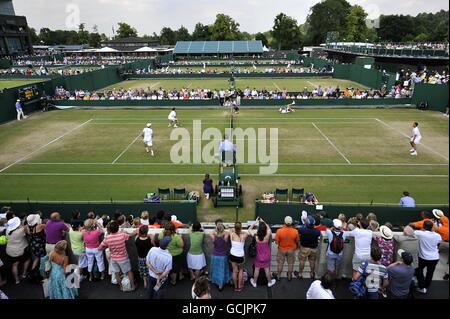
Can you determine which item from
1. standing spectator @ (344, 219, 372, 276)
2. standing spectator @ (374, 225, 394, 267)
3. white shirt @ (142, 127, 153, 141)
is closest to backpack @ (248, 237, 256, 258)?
standing spectator @ (344, 219, 372, 276)

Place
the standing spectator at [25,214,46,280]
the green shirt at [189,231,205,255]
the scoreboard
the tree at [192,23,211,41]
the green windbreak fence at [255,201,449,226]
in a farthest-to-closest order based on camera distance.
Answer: the tree at [192,23,211,41], the scoreboard, the green windbreak fence at [255,201,449,226], the standing spectator at [25,214,46,280], the green shirt at [189,231,205,255]

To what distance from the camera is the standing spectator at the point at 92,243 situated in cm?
721

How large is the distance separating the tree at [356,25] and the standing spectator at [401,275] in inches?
4324

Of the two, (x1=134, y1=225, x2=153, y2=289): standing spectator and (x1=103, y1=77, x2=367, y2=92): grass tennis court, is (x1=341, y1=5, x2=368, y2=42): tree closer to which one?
(x1=103, y1=77, x2=367, y2=92): grass tennis court

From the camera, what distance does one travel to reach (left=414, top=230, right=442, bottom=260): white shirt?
677 cm

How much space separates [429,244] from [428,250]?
12cm

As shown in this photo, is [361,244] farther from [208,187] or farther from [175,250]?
[208,187]

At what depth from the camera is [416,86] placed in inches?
1176

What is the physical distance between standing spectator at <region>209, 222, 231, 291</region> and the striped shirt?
170 cm

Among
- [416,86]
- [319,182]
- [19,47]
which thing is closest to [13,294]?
[319,182]

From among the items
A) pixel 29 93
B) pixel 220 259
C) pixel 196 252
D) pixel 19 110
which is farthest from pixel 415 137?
pixel 29 93

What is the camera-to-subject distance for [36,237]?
7.55 metres

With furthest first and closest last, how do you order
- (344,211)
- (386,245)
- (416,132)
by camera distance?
1. (416,132)
2. (344,211)
3. (386,245)
